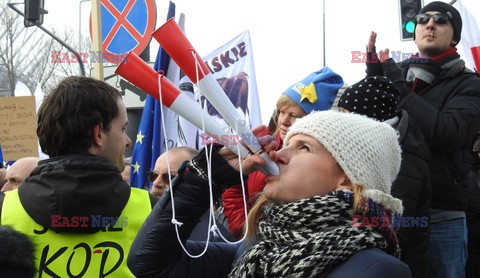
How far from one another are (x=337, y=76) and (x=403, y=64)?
0.58 m

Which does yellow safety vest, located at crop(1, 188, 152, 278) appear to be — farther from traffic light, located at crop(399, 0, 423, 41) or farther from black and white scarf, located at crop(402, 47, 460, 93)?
traffic light, located at crop(399, 0, 423, 41)

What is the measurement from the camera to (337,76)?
412 cm

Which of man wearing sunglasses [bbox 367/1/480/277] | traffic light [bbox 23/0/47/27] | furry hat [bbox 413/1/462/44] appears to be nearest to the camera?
man wearing sunglasses [bbox 367/1/480/277]

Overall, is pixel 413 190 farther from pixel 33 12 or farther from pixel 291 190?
pixel 33 12

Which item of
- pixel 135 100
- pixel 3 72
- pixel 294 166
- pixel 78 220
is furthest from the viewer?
pixel 3 72

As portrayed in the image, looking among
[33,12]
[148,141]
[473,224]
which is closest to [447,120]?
→ [473,224]

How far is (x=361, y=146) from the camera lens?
228cm

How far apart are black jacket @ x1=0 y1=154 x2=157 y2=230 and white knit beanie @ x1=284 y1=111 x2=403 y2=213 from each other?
2.82 ft

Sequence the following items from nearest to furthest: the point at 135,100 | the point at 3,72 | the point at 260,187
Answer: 1. the point at 260,187
2. the point at 135,100
3. the point at 3,72

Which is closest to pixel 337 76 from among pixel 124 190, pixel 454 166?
pixel 454 166

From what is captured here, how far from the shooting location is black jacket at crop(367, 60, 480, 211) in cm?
387

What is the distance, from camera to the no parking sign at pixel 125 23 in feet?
23.5

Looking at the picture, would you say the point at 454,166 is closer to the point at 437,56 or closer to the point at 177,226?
the point at 437,56

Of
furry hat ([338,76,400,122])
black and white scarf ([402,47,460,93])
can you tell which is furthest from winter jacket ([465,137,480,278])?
furry hat ([338,76,400,122])
